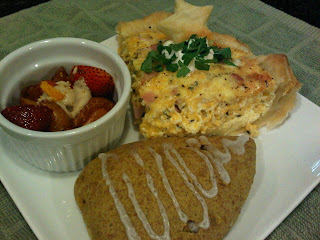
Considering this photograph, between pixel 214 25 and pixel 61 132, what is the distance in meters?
2.52

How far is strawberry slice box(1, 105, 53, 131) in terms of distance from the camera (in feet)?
5.78

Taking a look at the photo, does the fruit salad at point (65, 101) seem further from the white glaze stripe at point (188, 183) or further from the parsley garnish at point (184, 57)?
the white glaze stripe at point (188, 183)

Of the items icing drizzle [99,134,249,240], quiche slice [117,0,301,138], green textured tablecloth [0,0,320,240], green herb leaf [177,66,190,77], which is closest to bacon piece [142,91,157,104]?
quiche slice [117,0,301,138]

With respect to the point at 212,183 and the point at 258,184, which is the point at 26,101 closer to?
the point at 212,183

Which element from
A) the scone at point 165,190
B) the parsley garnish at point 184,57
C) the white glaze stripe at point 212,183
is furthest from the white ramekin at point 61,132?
the white glaze stripe at point 212,183

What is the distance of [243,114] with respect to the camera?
2.22m

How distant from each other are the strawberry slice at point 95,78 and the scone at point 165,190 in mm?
458

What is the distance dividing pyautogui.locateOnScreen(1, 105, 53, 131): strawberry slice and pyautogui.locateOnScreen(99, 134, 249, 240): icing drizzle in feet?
1.32

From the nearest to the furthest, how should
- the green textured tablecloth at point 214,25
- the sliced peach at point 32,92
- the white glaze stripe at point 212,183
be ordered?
the white glaze stripe at point 212,183 → the sliced peach at point 32,92 → the green textured tablecloth at point 214,25

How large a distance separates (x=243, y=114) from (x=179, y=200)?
895 mm

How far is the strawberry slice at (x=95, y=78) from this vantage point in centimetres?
207

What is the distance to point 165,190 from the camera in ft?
5.45

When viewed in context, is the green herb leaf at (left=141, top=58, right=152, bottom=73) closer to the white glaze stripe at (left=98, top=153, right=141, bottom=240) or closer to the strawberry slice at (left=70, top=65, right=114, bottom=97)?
the strawberry slice at (left=70, top=65, right=114, bottom=97)

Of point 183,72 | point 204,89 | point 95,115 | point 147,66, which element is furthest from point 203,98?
point 95,115
